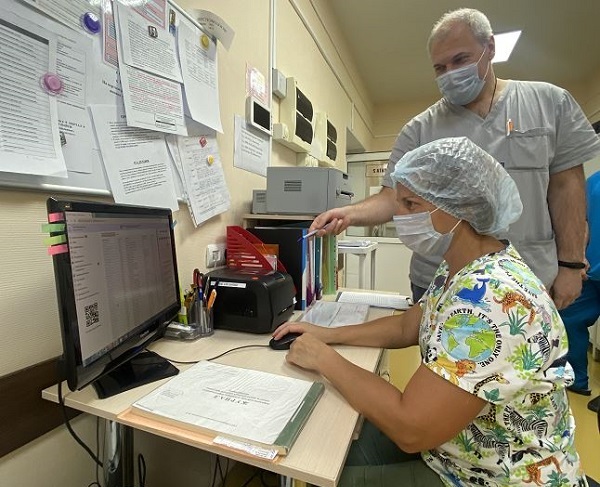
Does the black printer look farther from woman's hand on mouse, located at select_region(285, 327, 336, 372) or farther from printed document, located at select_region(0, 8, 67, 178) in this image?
printed document, located at select_region(0, 8, 67, 178)

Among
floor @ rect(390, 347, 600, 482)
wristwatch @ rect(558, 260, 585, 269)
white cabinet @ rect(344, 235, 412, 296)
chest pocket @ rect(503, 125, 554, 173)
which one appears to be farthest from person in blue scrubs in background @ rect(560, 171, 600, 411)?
white cabinet @ rect(344, 235, 412, 296)

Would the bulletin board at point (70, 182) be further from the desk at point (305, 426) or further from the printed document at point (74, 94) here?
the desk at point (305, 426)

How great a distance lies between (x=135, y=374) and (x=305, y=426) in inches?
17.3

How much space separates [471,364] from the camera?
2.03ft

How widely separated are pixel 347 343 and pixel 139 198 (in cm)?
77

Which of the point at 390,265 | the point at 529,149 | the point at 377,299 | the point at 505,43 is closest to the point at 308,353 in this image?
the point at 377,299

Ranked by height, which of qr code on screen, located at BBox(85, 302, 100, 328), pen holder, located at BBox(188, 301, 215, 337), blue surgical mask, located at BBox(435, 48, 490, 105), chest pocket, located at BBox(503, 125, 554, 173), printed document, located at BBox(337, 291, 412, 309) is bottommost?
printed document, located at BBox(337, 291, 412, 309)

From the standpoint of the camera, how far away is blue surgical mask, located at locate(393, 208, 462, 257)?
2.72 ft

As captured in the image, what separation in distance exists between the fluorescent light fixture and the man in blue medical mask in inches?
106

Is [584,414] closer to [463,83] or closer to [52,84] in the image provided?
[463,83]

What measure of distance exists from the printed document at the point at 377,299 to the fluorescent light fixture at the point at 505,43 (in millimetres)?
3179

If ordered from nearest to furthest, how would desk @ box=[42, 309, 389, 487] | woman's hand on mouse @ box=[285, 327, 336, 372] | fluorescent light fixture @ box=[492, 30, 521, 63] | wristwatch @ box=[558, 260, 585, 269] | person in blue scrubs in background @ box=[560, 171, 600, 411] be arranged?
desk @ box=[42, 309, 389, 487] → woman's hand on mouse @ box=[285, 327, 336, 372] → wristwatch @ box=[558, 260, 585, 269] → person in blue scrubs in background @ box=[560, 171, 600, 411] → fluorescent light fixture @ box=[492, 30, 521, 63]

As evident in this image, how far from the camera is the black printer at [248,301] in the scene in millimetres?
1121

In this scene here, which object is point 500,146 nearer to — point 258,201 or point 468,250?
point 468,250
